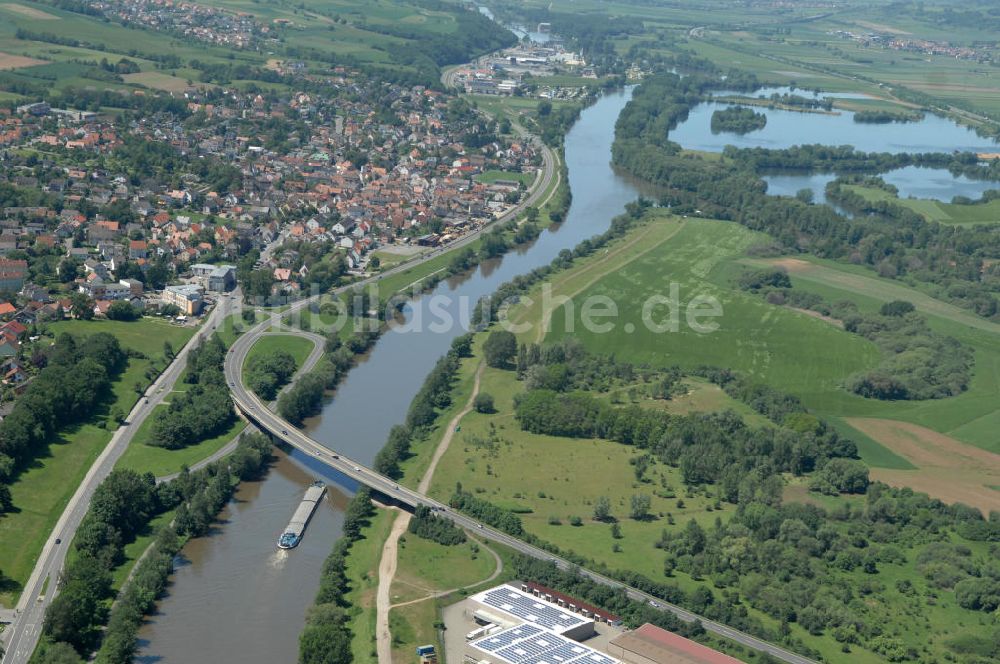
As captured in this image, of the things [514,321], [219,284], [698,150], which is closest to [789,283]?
[514,321]

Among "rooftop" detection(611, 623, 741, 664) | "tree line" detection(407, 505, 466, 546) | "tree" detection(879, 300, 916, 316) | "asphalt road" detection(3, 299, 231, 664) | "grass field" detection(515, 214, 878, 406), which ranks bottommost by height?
"asphalt road" detection(3, 299, 231, 664)

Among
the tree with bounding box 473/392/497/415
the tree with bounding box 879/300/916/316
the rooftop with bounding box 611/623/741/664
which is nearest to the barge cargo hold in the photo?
the tree with bounding box 473/392/497/415

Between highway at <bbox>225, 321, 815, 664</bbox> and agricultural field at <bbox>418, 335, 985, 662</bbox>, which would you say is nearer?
highway at <bbox>225, 321, 815, 664</bbox>

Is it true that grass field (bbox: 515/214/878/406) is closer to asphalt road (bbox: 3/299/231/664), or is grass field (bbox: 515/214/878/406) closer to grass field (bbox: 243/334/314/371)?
grass field (bbox: 243/334/314/371)

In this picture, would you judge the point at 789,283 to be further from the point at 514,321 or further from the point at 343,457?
the point at 343,457

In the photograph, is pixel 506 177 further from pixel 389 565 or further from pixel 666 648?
pixel 666 648

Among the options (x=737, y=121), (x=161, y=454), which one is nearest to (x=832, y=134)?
(x=737, y=121)

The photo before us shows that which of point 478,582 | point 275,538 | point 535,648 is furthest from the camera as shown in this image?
point 275,538
